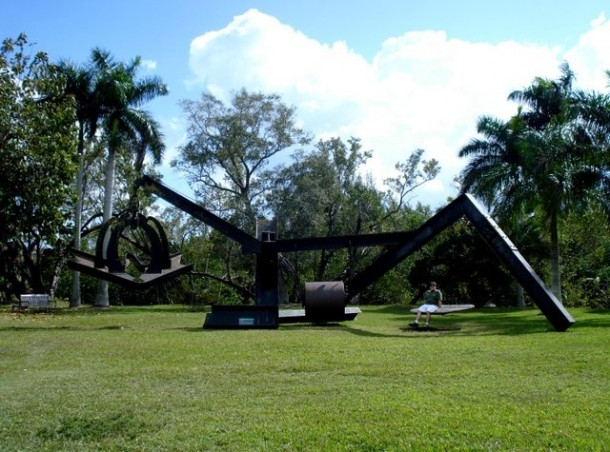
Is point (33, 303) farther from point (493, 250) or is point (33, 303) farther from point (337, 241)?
point (493, 250)

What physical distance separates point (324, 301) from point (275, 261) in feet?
6.67

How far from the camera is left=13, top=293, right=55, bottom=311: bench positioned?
27719 millimetres

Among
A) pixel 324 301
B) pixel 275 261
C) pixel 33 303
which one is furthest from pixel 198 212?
pixel 33 303

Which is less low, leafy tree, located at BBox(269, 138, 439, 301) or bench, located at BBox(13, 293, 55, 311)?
leafy tree, located at BBox(269, 138, 439, 301)

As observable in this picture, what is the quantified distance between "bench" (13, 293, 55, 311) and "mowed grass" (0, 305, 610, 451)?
48.3 feet

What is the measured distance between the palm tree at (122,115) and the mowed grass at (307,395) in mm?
20265

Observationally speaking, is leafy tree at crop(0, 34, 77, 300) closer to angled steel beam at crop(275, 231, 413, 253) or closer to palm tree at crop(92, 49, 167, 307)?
palm tree at crop(92, 49, 167, 307)

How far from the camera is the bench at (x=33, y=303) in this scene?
2772 centimetres

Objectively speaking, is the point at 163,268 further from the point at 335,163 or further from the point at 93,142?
the point at 335,163

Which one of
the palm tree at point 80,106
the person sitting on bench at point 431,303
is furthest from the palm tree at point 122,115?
the person sitting on bench at point 431,303

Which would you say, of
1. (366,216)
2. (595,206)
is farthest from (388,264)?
(366,216)

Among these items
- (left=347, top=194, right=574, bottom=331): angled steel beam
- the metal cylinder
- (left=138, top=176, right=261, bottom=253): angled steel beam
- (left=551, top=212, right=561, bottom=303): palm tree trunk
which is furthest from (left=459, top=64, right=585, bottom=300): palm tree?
(left=138, top=176, right=261, bottom=253): angled steel beam

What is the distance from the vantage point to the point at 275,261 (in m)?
20.0

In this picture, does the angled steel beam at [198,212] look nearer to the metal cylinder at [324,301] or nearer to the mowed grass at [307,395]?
the metal cylinder at [324,301]
